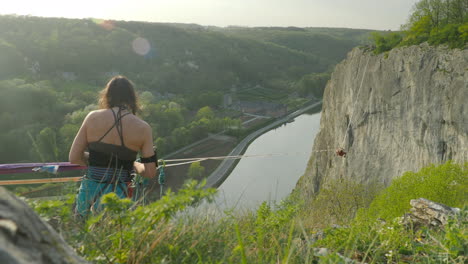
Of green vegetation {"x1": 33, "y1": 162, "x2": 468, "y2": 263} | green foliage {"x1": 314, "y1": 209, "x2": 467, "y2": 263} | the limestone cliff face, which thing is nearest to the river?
the limestone cliff face

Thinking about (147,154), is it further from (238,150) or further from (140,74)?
(140,74)

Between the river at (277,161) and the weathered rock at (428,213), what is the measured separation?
84.4ft

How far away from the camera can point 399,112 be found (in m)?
18.2

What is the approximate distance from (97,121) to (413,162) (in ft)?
57.9

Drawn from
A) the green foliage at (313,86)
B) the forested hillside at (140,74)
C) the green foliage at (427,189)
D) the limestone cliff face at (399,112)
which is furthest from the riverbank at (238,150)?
the green foliage at (427,189)

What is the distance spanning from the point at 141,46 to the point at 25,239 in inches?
4377

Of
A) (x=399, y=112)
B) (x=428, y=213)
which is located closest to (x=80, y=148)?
(x=428, y=213)

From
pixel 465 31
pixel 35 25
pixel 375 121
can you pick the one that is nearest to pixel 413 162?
pixel 375 121

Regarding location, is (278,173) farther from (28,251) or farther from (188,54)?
(188,54)

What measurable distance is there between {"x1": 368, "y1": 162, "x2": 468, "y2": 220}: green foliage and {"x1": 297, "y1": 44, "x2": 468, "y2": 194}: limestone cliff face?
2763 millimetres

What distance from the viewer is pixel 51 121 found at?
47.7 metres

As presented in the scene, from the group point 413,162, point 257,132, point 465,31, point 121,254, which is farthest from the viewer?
point 257,132

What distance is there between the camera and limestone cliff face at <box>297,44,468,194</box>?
49.0ft

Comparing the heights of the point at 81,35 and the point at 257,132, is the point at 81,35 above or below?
above
